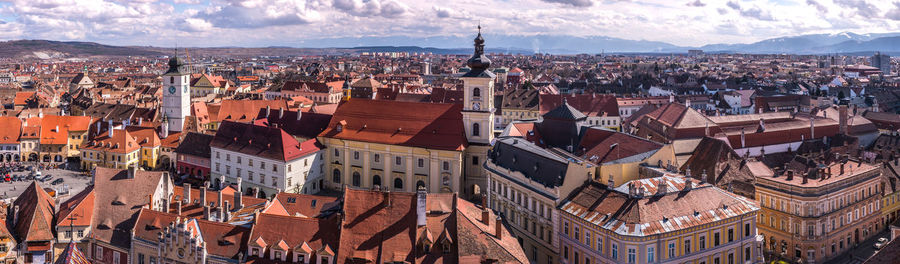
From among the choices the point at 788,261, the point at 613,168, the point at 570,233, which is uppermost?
the point at 613,168

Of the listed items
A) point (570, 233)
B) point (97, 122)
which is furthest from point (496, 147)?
point (97, 122)

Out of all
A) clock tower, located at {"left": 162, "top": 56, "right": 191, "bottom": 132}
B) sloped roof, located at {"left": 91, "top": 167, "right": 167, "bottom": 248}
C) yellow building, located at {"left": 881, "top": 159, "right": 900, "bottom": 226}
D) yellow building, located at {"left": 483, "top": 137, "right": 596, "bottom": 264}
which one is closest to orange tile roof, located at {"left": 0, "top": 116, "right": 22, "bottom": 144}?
clock tower, located at {"left": 162, "top": 56, "right": 191, "bottom": 132}

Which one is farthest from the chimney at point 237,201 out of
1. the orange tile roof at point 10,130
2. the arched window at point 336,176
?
the orange tile roof at point 10,130

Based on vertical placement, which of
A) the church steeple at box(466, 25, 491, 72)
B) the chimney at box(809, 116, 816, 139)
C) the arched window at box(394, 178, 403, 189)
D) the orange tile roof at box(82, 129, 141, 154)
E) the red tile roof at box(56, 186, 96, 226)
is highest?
the church steeple at box(466, 25, 491, 72)

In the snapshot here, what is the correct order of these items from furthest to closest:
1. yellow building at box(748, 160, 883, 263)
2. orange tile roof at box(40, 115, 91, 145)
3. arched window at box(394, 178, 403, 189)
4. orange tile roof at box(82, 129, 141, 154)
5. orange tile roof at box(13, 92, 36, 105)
→ orange tile roof at box(13, 92, 36, 105) → orange tile roof at box(40, 115, 91, 145) → orange tile roof at box(82, 129, 141, 154) → arched window at box(394, 178, 403, 189) → yellow building at box(748, 160, 883, 263)

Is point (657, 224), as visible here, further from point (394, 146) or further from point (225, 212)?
point (394, 146)

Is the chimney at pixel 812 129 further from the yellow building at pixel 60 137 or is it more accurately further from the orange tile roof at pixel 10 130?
the orange tile roof at pixel 10 130

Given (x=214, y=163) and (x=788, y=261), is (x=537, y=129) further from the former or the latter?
(x=214, y=163)

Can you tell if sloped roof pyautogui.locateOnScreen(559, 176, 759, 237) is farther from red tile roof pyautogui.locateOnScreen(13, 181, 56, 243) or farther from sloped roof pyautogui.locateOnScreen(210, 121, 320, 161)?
red tile roof pyautogui.locateOnScreen(13, 181, 56, 243)
